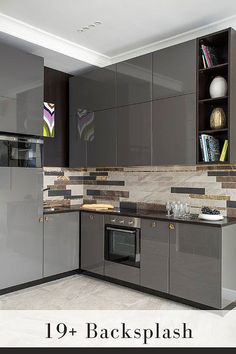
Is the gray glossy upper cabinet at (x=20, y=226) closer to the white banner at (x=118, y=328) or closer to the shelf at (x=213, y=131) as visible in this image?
the white banner at (x=118, y=328)

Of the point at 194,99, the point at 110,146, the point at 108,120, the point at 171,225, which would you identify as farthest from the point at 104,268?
the point at 194,99

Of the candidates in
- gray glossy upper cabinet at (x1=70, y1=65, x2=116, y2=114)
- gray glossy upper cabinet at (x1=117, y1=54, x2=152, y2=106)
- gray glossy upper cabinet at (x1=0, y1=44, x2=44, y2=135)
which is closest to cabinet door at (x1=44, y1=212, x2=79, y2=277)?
gray glossy upper cabinet at (x1=0, y1=44, x2=44, y2=135)

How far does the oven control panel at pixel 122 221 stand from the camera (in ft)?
12.5

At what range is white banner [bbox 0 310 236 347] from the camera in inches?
105

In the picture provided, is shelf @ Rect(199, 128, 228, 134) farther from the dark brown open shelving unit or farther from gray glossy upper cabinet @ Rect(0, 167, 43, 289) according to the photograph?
gray glossy upper cabinet @ Rect(0, 167, 43, 289)

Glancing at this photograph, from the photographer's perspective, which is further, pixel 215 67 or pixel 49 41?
pixel 49 41

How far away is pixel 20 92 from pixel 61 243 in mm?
1852

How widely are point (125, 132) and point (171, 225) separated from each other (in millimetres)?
1314

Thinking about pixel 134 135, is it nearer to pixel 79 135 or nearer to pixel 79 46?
pixel 79 135

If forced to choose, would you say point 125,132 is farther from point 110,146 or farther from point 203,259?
point 203,259

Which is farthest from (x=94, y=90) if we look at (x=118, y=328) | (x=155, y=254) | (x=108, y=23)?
(x=118, y=328)

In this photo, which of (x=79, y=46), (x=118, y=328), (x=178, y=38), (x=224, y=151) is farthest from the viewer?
(x=79, y=46)

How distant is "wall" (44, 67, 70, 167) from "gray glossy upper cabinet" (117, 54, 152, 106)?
96cm

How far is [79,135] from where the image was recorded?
15.4 feet
